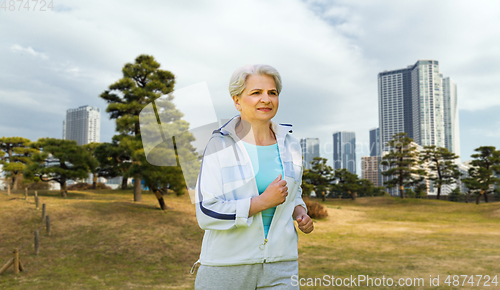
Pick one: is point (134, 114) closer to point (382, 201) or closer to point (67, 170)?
point (67, 170)

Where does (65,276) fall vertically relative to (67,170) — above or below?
below

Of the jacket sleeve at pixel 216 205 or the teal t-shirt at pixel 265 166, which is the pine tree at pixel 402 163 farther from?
the jacket sleeve at pixel 216 205

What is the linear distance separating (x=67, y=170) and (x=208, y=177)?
13.2 meters

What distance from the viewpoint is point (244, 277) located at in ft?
3.76

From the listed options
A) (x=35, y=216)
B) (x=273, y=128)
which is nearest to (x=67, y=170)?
(x=35, y=216)

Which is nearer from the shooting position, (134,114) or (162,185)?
(162,185)

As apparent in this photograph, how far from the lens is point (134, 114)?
1191cm

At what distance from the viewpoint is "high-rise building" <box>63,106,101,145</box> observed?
38.1 m

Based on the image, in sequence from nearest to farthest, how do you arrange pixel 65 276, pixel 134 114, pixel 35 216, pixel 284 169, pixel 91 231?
pixel 284 169 → pixel 65 276 → pixel 91 231 → pixel 35 216 → pixel 134 114

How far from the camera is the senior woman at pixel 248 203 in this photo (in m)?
1.09

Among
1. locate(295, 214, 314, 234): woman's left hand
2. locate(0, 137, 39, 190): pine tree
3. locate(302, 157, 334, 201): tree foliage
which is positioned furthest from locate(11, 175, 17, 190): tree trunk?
locate(295, 214, 314, 234): woman's left hand

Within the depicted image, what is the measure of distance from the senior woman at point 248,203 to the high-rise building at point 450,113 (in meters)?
56.5

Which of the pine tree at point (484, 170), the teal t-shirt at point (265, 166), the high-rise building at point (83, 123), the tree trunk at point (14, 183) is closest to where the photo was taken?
the teal t-shirt at point (265, 166)

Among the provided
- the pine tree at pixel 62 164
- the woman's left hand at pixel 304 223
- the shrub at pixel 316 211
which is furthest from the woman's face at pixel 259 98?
the pine tree at pixel 62 164
